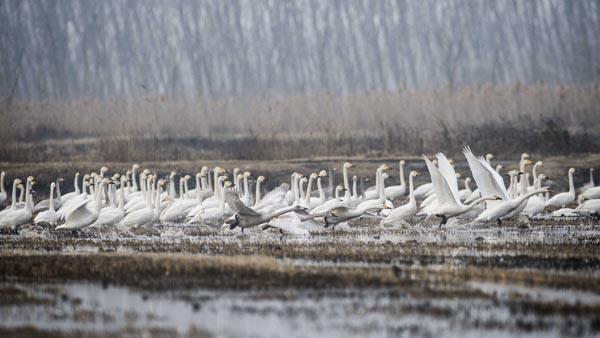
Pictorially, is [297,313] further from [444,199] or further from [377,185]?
[377,185]

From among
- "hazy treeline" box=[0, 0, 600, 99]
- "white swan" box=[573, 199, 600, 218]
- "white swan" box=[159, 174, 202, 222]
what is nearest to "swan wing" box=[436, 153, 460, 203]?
"white swan" box=[573, 199, 600, 218]

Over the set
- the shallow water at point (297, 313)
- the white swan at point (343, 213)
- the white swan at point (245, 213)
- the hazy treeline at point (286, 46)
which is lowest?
the shallow water at point (297, 313)

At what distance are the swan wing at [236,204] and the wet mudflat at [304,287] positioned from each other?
0.56 metres

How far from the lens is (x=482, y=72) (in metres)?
→ 48.9

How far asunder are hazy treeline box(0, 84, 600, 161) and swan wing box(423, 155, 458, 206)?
649 inches

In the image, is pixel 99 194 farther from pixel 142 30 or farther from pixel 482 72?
pixel 142 30

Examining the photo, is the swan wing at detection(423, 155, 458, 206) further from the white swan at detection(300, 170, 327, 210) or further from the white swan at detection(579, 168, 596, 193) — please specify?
the white swan at detection(579, 168, 596, 193)

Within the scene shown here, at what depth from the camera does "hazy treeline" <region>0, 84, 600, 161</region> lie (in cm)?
3859

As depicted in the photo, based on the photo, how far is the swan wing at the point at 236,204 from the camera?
19.6m

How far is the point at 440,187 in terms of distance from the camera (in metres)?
21.5

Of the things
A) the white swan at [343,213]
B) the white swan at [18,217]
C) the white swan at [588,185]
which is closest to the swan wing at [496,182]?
the white swan at [343,213]

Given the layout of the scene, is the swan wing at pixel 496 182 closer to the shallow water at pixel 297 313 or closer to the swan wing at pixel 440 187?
the swan wing at pixel 440 187

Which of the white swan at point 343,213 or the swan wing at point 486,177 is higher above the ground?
the swan wing at point 486,177

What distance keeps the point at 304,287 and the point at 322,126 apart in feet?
89.3
